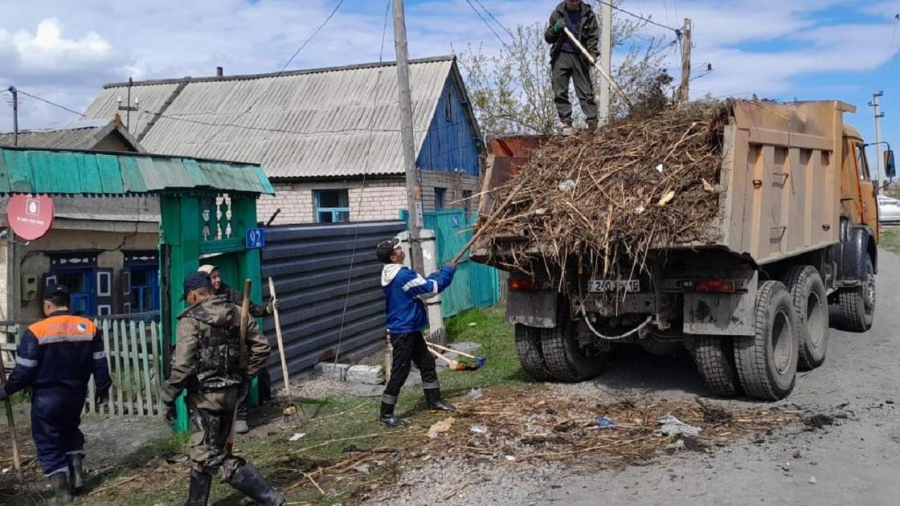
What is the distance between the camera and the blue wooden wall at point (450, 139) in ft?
61.5

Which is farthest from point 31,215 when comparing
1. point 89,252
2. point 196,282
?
point 89,252

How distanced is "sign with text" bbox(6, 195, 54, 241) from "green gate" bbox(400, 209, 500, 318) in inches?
279

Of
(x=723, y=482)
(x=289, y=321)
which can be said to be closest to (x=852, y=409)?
(x=723, y=482)

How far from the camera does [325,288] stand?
31.0 ft

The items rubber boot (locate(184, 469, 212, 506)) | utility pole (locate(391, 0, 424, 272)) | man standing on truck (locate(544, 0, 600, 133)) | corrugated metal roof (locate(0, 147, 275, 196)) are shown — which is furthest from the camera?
utility pole (locate(391, 0, 424, 272))

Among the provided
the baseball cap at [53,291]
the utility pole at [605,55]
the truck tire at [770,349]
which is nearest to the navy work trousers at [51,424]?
the baseball cap at [53,291]

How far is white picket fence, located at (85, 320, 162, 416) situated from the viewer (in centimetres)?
718

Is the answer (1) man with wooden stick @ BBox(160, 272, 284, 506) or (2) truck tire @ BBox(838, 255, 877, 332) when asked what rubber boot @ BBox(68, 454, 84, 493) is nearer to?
(1) man with wooden stick @ BBox(160, 272, 284, 506)

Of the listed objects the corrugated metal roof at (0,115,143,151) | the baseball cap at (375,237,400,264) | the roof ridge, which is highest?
the roof ridge

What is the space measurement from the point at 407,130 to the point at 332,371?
11.3ft

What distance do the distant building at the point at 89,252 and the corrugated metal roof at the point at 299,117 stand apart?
18.5 feet

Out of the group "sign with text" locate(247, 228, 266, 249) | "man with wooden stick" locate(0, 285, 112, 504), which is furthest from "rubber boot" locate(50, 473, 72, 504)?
"sign with text" locate(247, 228, 266, 249)

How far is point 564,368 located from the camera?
739cm

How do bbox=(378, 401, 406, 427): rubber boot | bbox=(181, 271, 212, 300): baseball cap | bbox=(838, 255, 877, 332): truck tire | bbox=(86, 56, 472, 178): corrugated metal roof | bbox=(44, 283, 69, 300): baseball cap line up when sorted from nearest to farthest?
1. bbox=(181, 271, 212, 300): baseball cap
2. bbox=(44, 283, 69, 300): baseball cap
3. bbox=(378, 401, 406, 427): rubber boot
4. bbox=(838, 255, 877, 332): truck tire
5. bbox=(86, 56, 472, 178): corrugated metal roof
